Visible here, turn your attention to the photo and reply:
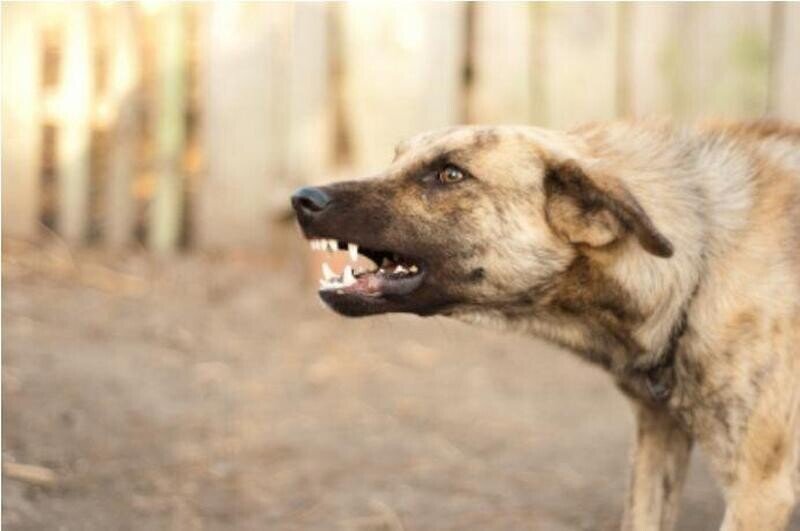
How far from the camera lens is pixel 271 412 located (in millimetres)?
6484

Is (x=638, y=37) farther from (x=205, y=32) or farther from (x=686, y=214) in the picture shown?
(x=686, y=214)

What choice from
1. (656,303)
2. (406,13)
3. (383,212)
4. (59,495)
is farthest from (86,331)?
(656,303)

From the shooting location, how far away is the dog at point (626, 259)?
426 cm

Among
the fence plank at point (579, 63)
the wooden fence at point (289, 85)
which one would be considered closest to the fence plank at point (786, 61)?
the wooden fence at point (289, 85)

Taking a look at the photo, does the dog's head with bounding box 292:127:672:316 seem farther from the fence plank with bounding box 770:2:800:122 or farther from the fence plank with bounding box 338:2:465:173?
the fence plank with bounding box 770:2:800:122

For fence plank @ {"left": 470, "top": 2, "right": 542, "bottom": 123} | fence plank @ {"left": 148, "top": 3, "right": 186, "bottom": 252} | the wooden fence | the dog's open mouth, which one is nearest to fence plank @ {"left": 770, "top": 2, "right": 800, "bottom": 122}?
the wooden fence

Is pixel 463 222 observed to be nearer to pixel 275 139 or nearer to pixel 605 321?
pixel 605 321

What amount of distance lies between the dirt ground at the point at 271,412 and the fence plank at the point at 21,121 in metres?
0.22

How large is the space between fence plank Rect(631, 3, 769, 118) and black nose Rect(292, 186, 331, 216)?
384cm

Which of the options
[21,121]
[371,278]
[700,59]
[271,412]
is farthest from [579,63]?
[371,278]

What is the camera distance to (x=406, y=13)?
800 cm

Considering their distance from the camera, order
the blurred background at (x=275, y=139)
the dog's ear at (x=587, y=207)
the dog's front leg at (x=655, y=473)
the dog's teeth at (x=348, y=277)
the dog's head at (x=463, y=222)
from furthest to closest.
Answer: the blurred background at (x=275, y=139)
the dog's front leg at (x=655, y=473)
the dog's teeth at (x=348, y=277)
the dog's head at (x=463, y=222)
the dog's ear at (x=587, y=207)

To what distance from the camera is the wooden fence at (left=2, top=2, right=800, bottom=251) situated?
7918 millimetres

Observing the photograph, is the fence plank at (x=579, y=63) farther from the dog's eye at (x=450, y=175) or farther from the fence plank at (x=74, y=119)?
the dog's eye at (x=450, y=175)
